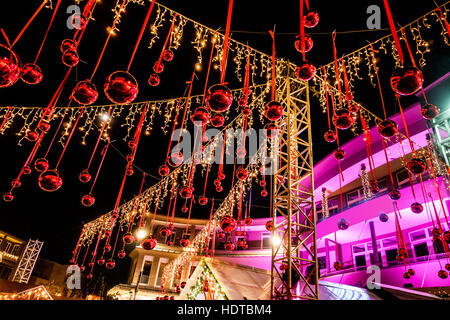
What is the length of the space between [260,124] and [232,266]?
280 inches

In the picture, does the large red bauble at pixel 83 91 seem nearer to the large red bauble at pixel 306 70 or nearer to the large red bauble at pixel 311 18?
the large red bauble at pixel 306 70

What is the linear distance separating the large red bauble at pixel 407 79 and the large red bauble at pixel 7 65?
11.9 ft

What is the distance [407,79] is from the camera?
2.61 m

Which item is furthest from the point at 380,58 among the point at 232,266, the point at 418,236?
the point at 418,236

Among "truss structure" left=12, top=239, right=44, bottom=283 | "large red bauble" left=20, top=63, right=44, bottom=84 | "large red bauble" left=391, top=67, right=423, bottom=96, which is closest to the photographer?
"large red bauble" left=391, top=67, right=423, bottom=96

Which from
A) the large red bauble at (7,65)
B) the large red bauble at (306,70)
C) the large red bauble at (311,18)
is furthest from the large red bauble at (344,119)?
the large red bauble at (7,65)

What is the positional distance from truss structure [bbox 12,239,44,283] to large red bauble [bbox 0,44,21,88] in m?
26.6

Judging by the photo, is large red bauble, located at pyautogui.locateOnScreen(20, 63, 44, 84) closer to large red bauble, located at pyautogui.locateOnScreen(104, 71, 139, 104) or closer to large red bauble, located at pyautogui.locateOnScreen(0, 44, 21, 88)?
large red bauble, located at pyautogui.locateOnScreen(0, 44, 21, 88)

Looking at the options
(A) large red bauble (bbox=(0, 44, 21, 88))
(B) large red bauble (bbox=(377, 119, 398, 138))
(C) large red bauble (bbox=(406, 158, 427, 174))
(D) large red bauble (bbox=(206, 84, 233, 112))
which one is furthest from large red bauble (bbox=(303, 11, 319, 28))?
(A) large red bauble (bbox=(0, 44, 21, 88))

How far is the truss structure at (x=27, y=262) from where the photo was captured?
74.2ft

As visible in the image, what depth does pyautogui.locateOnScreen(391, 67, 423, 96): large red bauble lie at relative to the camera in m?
2.60

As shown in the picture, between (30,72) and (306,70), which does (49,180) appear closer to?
(30,72)

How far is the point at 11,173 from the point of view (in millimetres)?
11312
